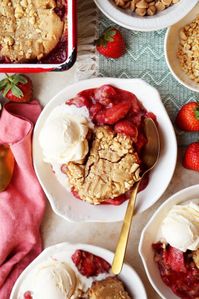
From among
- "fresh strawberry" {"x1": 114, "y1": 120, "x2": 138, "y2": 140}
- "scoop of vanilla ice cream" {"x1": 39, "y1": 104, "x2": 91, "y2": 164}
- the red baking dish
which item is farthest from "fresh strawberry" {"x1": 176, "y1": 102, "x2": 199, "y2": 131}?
the red baking dish

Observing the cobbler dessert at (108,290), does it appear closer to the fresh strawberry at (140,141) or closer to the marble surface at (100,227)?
the marble surface at (100,227)

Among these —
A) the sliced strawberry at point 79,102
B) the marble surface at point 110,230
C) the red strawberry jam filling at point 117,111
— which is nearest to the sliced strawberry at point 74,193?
the red strawberry jam filling at point 117,111

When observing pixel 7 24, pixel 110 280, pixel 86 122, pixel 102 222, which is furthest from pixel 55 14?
pixel 110 280

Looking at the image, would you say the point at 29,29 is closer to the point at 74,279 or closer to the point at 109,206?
the point at 109,206

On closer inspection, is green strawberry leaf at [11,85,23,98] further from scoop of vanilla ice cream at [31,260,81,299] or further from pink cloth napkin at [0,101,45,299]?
scoop of vanilla ice cream at [31,260,81,299]

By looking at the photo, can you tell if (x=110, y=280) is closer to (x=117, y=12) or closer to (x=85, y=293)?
(x=85, y=293)

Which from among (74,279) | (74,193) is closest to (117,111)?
(74,193)
